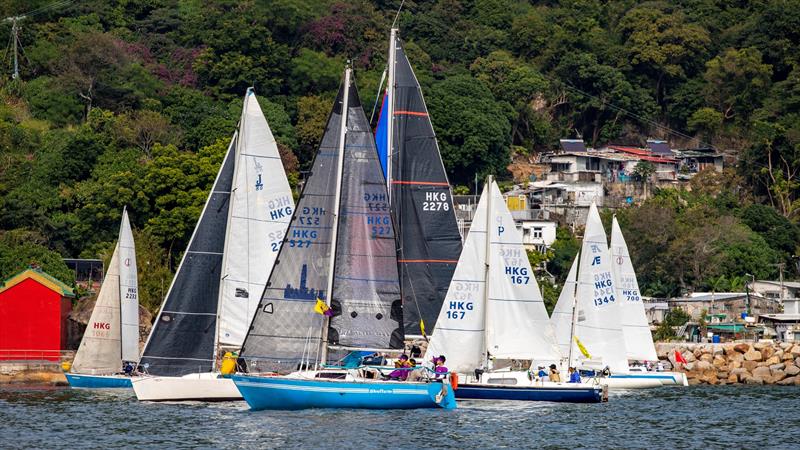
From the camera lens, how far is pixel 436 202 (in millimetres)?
46312

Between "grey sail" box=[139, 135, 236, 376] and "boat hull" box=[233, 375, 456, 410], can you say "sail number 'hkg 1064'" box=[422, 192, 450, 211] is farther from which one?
"boat hull" box=[233, 375, 456, 410]

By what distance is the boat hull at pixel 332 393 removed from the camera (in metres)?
38.4

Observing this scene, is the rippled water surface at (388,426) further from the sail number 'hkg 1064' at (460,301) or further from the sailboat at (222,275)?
the sail number 'hkg 1064' at (460,301)

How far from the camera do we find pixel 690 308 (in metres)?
77.9

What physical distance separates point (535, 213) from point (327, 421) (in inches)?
2153

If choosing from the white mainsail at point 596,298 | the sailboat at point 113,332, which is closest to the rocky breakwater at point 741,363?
the white mainsail at point 596,298

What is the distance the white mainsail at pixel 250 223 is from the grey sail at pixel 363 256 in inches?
201

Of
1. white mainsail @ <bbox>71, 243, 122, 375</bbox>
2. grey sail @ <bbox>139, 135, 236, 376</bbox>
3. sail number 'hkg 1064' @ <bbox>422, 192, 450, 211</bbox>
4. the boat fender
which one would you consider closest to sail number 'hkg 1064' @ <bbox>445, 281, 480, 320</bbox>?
sail number 'hkg 1064' @ <bbox>422, 192, 450, 211</bbox>

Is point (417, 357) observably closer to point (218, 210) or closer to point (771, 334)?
point (218, 210)

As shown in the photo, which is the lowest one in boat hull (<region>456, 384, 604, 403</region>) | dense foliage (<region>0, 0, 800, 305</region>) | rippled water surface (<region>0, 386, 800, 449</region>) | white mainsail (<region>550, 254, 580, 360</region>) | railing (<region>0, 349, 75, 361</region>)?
rippled water surface (<region>0, 386, 800, 449</region>)

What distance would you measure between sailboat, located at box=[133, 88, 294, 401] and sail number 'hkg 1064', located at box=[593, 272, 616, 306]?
13.5 metres

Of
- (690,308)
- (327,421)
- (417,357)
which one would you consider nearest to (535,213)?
(690,308)

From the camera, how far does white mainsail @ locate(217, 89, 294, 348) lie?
43750mm

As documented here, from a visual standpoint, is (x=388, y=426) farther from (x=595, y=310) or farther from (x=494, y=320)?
(x=595, y=310)
